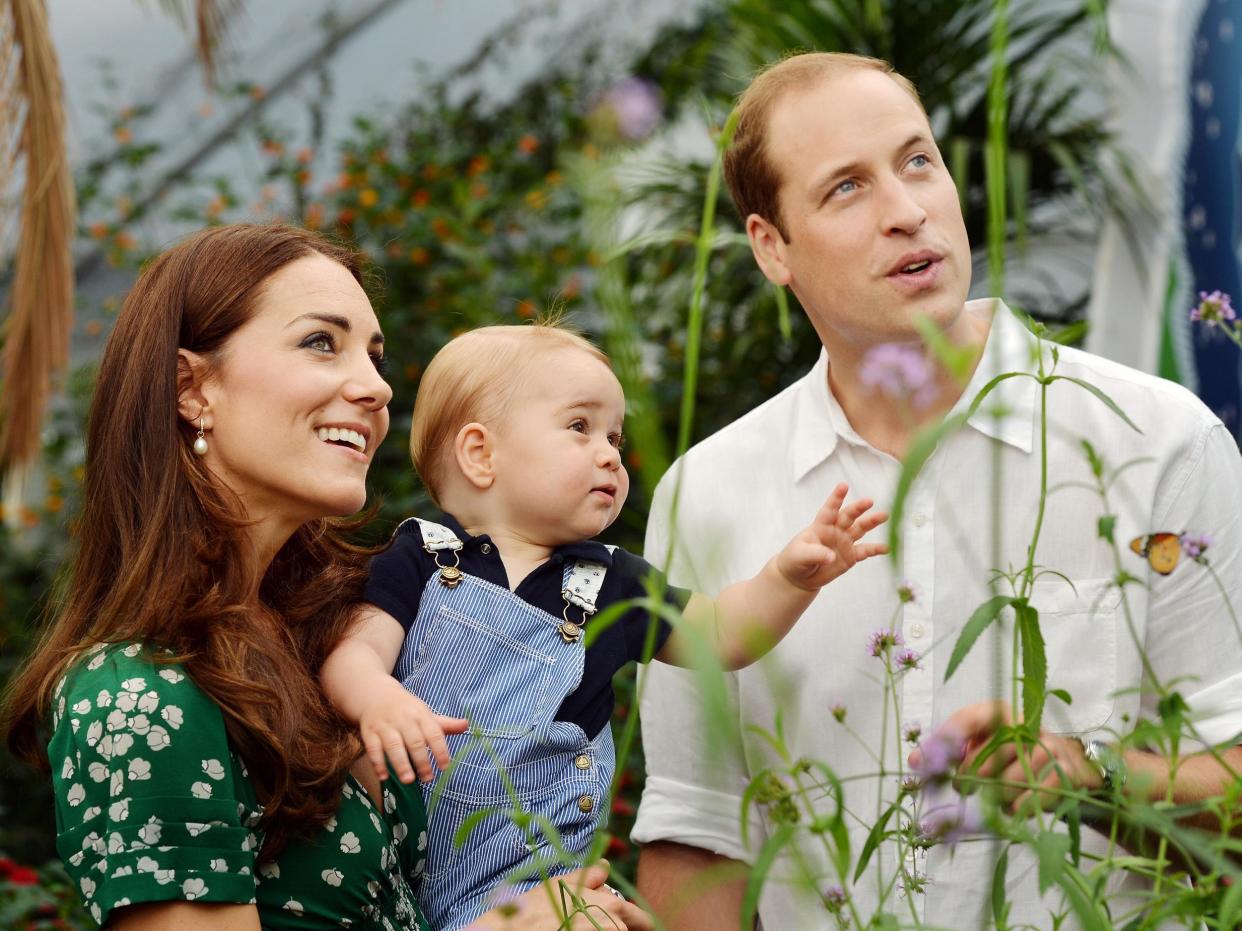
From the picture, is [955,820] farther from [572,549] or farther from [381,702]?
[572,549]

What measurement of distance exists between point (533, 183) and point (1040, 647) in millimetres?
5164

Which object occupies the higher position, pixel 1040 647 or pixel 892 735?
pixel 1040 647

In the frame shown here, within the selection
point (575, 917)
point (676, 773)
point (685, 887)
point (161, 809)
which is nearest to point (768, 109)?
point (676, 773)

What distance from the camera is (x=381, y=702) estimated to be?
1.74 m

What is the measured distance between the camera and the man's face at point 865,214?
2.21 meters

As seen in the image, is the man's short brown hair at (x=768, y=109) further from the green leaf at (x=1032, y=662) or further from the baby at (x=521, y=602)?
the green leaf at (x=1032, y=662)

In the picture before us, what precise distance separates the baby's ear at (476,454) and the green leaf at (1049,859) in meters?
1.21

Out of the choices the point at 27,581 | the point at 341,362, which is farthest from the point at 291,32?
the point at 341,362

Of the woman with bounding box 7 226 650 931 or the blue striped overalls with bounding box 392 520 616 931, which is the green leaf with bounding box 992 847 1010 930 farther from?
the blue striped overalls with bounding box 392 520 616 931

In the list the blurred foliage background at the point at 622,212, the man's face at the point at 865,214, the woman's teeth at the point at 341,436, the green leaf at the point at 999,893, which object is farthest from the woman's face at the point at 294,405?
the blurred foliage background at the point at 622,212

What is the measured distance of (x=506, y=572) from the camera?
2.05 m

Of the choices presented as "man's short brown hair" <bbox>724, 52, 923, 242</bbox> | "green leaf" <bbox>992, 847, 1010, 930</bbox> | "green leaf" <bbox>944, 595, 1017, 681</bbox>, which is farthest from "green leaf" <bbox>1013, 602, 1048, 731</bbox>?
"man's short brown hair" <bbox>724, 52, 923, 242</bbox>

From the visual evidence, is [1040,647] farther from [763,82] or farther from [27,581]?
[27,581]

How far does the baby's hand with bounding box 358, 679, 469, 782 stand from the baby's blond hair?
52cm
